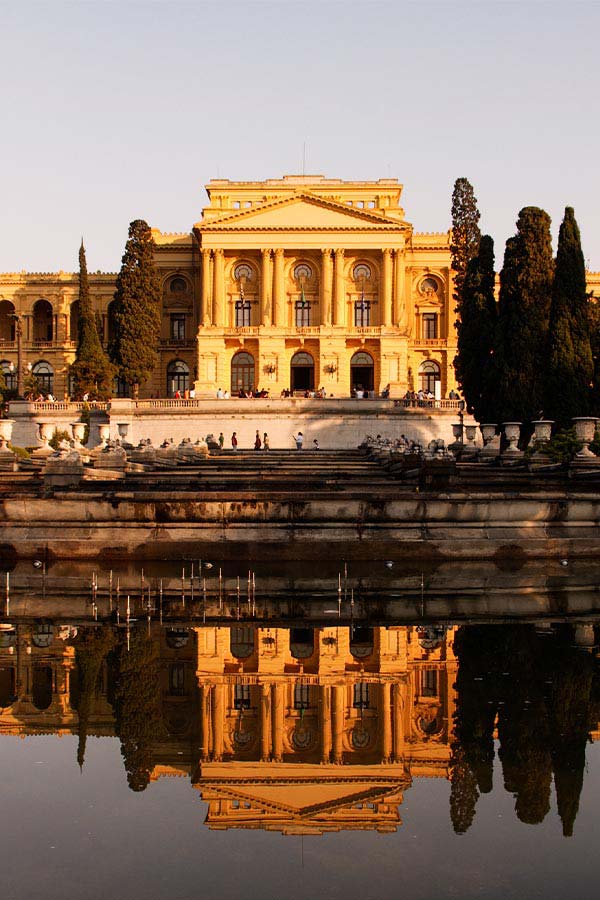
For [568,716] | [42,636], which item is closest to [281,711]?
[568,716]

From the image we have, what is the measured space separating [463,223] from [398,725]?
59359 mm

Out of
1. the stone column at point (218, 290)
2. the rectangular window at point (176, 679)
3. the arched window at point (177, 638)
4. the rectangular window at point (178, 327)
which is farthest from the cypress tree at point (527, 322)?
the rectangular window at point (178, 327)

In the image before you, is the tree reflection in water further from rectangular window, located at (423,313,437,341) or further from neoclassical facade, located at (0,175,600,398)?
rectangular window, located at (423,313,437,341)

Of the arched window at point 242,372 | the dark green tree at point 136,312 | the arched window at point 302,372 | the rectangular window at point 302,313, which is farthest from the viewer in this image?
the rectangular window at point 302,313

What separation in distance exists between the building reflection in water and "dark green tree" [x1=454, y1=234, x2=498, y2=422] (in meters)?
34.9

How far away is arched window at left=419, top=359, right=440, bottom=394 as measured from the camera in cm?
8106

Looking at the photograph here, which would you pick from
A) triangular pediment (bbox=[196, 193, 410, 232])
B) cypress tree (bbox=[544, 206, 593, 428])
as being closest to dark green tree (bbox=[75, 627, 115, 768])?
cypress tree (bbox=[544, 206, 593, 428])

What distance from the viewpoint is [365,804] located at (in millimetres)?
7453

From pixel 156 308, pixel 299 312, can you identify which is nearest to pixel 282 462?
pixel 156 308

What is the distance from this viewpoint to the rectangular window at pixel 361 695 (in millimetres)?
9859

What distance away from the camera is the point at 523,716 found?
9484mm

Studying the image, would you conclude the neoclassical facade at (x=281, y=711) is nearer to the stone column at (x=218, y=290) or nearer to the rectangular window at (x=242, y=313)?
the stone column at (x=218, y=290)

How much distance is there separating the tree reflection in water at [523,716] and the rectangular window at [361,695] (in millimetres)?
847

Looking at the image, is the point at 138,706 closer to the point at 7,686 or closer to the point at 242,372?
the point at 7,686
